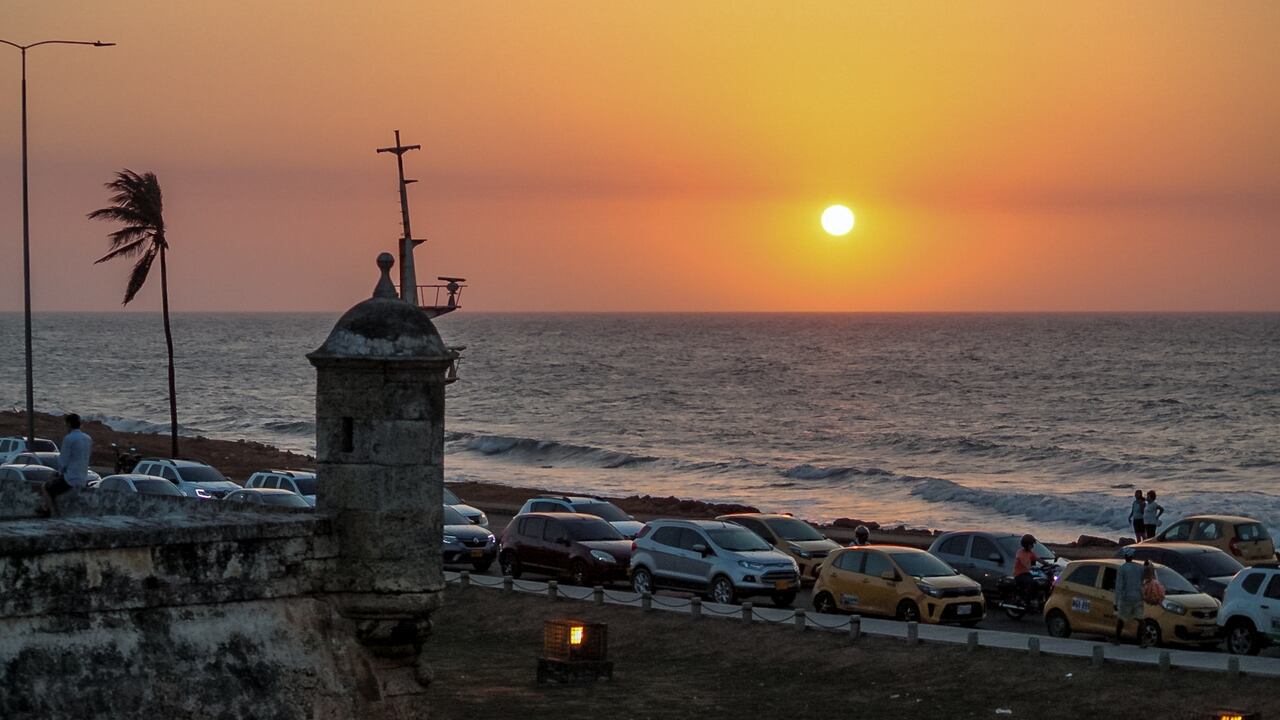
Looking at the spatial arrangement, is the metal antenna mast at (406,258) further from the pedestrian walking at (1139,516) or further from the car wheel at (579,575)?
the pedestrian walking at (1139,516)

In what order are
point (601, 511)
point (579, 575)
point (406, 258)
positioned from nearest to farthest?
1. point (406, 258)
2. point (579, 575)
3. point (601, 511)

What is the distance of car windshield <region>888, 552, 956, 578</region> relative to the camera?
90.7 ft

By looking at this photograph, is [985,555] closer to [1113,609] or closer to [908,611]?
[908,611]

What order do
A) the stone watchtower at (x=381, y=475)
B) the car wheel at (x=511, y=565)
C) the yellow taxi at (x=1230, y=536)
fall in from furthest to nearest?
the car wheel at (x=511, y=565), the yellow taxi at (x=1230, y=536), the stone watchtower at (x=381, y=475)

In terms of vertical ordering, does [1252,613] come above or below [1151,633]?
above

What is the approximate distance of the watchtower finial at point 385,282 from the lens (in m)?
13.1

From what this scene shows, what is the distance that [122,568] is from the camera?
450 inches

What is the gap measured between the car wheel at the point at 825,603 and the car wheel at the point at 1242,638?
6.66 meters

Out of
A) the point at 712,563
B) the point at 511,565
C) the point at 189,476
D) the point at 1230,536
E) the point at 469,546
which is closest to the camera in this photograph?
the point at 712,563

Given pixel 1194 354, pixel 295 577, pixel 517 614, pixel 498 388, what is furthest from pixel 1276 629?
pixel 1194 354

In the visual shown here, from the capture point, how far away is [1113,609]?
25.3 m

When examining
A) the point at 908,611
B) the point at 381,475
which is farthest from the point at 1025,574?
the point at 381,475

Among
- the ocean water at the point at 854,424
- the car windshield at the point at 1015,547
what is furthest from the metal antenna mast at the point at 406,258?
the ocean water at the point at 854,424

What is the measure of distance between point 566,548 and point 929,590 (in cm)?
867
